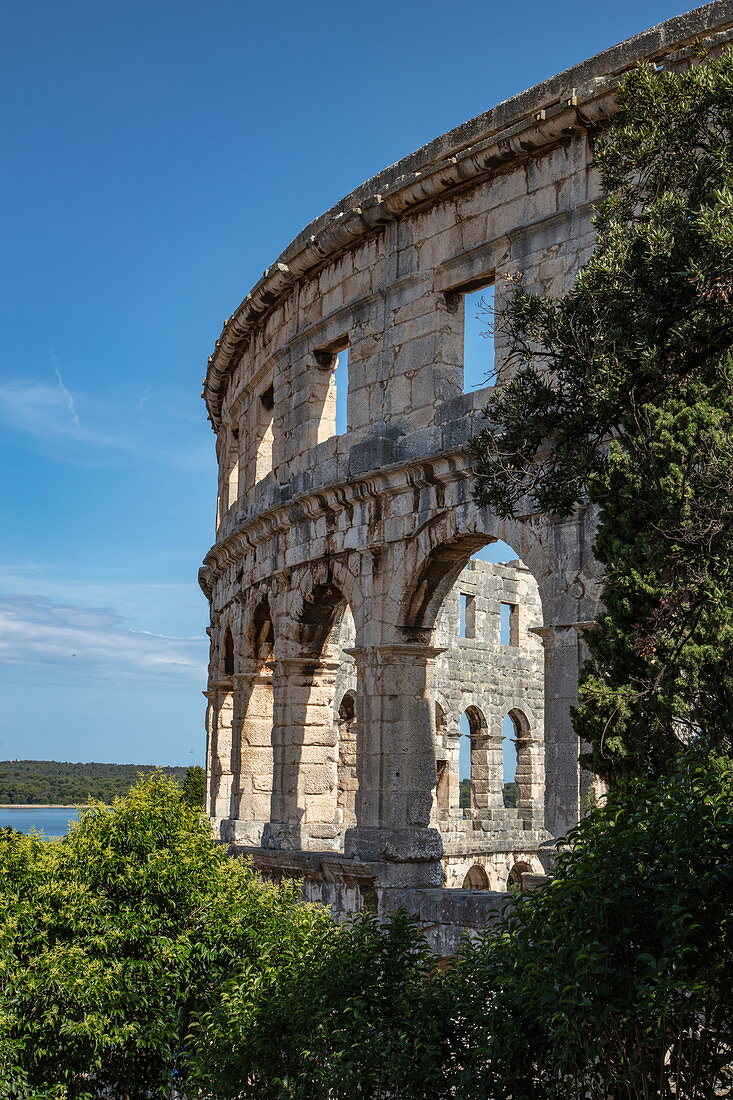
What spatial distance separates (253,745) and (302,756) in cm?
216

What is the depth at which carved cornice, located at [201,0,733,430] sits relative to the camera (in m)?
10.0

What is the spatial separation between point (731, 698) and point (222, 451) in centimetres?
1338

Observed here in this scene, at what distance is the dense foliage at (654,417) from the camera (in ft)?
22.3

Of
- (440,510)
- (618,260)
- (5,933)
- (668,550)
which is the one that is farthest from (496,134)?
(5,933)

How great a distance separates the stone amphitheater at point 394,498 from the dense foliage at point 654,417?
6.40 feet

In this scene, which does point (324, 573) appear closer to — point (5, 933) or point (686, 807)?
point (5, 933)

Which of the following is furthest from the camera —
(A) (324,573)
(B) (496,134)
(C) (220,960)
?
(A) (324,573)

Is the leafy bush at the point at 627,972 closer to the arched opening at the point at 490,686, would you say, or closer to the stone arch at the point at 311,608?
the stone arch at the point at 311,608

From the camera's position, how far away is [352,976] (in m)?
6.16

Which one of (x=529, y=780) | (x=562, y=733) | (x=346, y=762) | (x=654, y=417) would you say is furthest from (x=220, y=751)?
(x=654, y=417)

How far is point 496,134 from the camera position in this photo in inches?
451

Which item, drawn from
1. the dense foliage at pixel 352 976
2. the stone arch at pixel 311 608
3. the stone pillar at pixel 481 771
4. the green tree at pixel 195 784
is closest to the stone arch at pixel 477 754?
the stone pillar at pixel 481 771

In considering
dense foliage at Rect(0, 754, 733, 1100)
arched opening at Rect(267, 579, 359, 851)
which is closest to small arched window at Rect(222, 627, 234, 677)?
arched opening at Rect(267, 579, 359, 851)

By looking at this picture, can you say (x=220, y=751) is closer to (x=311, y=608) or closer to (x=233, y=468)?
(x=233, y=468)
